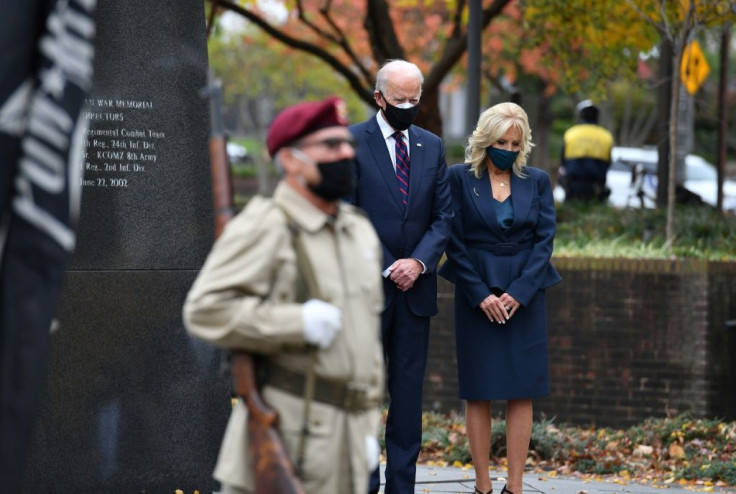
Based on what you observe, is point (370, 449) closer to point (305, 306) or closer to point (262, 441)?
point (262, 441)

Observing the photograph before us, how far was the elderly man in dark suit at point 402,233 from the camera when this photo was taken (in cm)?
710

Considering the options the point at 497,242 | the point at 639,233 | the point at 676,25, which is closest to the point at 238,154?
the point at 639,233

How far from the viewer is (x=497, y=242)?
7523 millimetres

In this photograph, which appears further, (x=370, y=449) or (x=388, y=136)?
(x=388, y=136)

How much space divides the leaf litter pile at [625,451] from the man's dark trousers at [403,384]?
2324 millimetres

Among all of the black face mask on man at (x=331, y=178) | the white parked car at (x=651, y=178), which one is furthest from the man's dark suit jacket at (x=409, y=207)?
the white parked car at (x=651, y=178)

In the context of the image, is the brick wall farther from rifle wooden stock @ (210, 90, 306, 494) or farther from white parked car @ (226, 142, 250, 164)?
white parked car @ (226, 142, 250, 164)

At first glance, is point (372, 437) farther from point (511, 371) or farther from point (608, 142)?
point (608, 142)

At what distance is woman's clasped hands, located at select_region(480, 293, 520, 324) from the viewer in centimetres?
736

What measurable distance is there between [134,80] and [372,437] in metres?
3.28

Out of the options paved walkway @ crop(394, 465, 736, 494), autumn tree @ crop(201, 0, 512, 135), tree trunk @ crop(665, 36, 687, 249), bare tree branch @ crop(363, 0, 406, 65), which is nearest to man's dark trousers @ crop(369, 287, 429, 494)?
paved walkway @ crop(394, 465, 736, 494)

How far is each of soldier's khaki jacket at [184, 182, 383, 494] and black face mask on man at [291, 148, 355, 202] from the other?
0.23 ft

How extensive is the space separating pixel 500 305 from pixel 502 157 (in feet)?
2.69

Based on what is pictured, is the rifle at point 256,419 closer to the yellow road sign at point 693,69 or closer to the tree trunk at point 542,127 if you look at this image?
the yellow road sign at point 693,69
